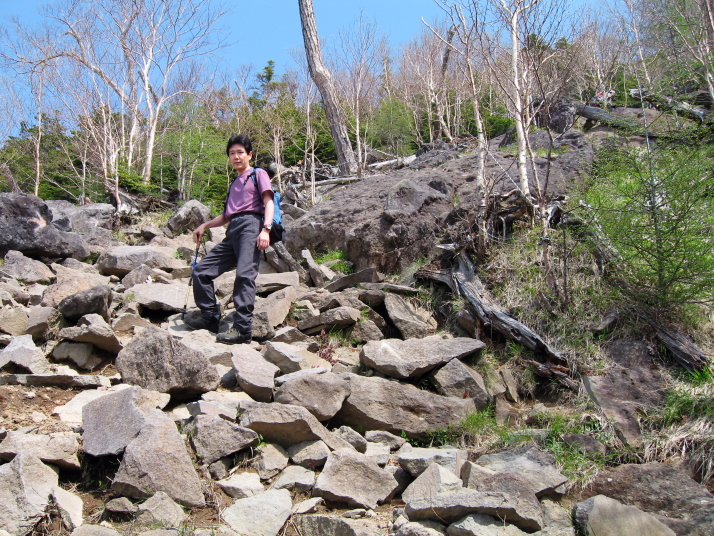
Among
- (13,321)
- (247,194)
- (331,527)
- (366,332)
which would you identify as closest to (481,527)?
(331,527)

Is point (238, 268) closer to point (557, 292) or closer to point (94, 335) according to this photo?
point (94, 335)

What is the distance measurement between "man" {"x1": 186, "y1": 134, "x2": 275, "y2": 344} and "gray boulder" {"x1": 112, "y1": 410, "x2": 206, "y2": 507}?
74.3 inches

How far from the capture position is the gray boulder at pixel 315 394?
145 inches

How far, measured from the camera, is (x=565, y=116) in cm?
1316

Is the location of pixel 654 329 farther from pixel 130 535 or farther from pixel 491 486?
pixel 130 535

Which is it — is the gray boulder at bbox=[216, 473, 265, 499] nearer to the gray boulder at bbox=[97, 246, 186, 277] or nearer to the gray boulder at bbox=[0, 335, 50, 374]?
the gray boulder at bbox=[0, 335, 50, 374]

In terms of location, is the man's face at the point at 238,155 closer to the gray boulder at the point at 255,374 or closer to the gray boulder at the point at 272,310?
the gray boulder at the point at 272,310

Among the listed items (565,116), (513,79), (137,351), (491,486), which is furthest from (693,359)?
(565,116)

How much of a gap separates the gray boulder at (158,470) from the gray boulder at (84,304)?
2.16 metres

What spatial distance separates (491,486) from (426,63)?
19.6 meters

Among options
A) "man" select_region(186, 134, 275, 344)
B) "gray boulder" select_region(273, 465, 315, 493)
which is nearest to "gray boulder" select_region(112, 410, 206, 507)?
"gray boulder" select_region(273, 465, 315, 493)

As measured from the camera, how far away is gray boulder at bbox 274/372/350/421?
3676mm

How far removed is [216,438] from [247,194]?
8.85ft

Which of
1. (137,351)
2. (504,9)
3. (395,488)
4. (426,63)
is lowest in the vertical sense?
(395,488)
